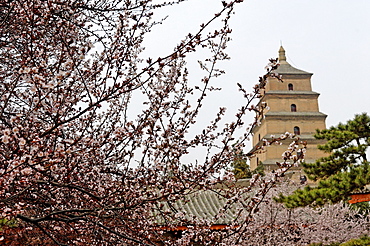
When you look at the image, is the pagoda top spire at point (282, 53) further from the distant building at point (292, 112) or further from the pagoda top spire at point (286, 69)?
the distant building at point (292, 112)

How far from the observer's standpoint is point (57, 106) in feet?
6.27

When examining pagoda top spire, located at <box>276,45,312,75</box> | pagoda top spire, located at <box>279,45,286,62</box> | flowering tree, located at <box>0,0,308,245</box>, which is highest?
pagoda top spire, located at <box>279,45,286,62</box>

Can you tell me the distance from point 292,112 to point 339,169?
2289cm

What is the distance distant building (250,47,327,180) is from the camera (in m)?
32.4

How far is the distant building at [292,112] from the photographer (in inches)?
1276

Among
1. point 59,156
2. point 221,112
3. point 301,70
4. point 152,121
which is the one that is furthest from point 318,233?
point 301,70

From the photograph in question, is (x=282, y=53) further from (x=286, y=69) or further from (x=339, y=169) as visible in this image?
(x=339, y=169)

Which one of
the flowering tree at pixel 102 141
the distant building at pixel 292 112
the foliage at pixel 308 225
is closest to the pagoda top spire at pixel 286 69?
the distant building at pixel 292 112

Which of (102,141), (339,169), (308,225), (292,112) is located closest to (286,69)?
(292,112)

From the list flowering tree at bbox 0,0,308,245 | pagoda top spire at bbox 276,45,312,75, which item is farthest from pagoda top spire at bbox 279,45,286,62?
flowering tree at bbox 0,0,308,245

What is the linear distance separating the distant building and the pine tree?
65.7 feet

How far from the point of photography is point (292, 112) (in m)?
33.6

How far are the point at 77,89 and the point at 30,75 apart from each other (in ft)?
5.37

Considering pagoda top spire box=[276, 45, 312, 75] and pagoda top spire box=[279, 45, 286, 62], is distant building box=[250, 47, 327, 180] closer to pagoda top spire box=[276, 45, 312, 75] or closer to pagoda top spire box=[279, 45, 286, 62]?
pagoda top spire box=[276, 45, 312, 75]
